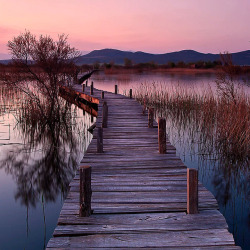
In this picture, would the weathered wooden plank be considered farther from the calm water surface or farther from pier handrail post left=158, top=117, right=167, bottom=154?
pier handrail post left=158, top=117, right=167, bottom=154

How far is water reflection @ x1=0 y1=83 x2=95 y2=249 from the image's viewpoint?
6406 mm

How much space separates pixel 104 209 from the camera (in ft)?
12.5

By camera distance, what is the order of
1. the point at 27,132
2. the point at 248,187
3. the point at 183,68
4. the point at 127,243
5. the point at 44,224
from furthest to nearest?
the point at 183,68 → the point at 27,132 → the point at 248,187 → the point at 44,224 → the point at 127,243

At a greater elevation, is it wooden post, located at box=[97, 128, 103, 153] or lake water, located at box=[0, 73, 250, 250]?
wooden post, located at box=[97, 128, 103, 153]

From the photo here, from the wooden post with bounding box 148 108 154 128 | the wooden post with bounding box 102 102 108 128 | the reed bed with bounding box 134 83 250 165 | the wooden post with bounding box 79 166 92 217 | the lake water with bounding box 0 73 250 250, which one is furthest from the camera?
the wooden post with bounding box 102 102 108 128

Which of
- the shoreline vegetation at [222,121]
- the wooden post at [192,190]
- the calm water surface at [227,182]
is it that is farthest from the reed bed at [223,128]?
the wooden post at [192,190]

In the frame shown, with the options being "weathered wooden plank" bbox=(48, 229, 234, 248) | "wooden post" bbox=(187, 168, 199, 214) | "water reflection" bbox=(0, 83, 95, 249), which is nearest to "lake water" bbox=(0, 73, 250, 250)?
"water reflection" bbox=(0, 83, 95, 249)

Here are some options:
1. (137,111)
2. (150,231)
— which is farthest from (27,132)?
(150,231)

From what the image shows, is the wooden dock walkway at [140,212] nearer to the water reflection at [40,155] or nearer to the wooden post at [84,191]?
the wooden post at [84,191]

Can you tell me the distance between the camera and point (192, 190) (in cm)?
357

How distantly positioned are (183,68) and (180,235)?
63.6 meters

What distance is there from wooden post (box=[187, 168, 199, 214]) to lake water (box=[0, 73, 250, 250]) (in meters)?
1.64

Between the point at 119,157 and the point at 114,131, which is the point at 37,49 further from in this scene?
the point at 119,157

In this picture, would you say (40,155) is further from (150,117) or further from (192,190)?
(192,190)
